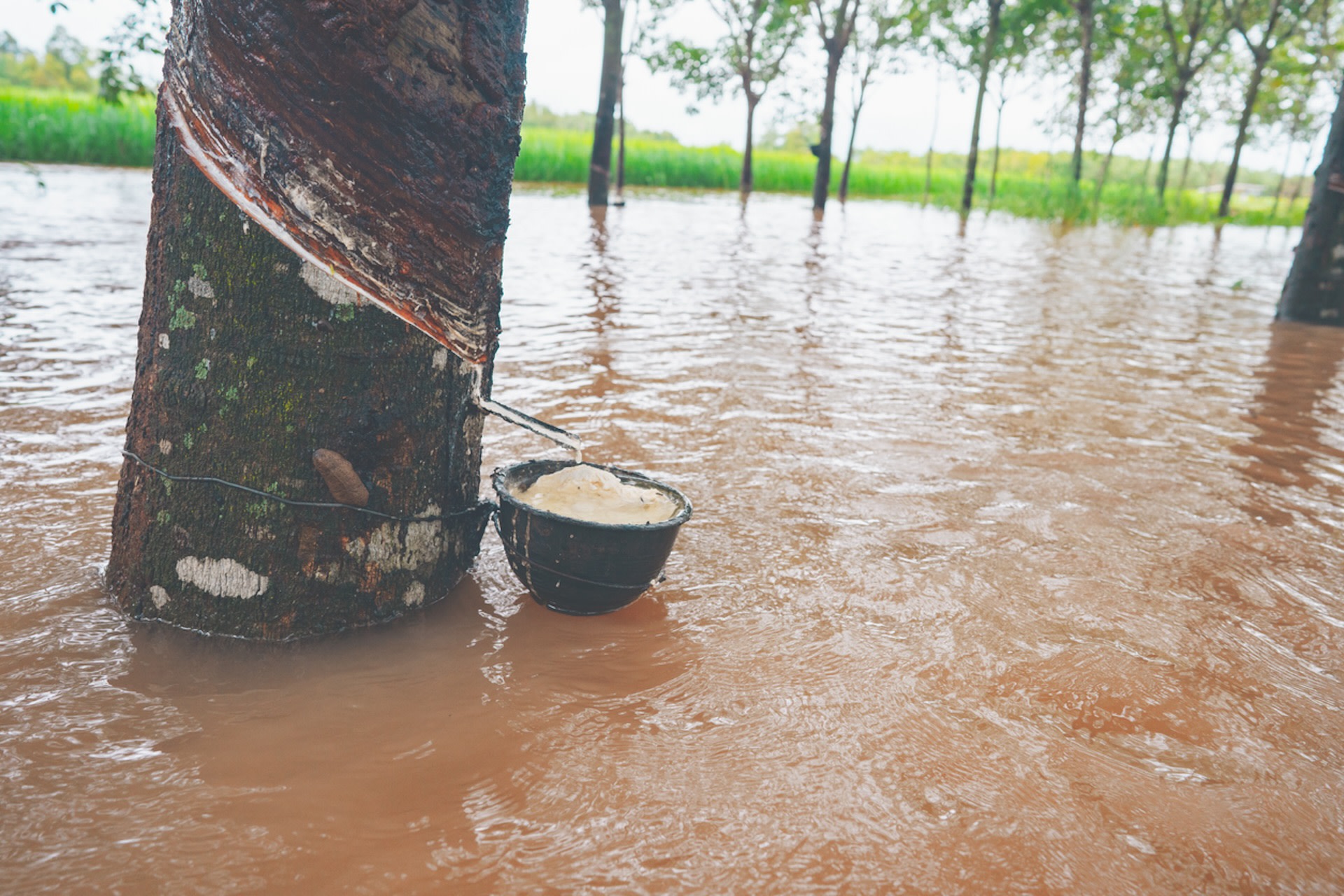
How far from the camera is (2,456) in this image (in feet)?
9.59

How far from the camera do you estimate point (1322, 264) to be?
24.2 ft

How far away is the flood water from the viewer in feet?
4.68

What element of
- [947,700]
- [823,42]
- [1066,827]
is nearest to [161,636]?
[947,700]

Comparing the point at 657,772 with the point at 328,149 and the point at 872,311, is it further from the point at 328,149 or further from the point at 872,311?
the point at 872,311

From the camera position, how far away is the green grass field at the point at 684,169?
1798 cm

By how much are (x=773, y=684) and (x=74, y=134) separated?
873 inches

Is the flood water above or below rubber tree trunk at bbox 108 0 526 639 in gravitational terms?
below

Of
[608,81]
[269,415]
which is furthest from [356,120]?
[608,81]

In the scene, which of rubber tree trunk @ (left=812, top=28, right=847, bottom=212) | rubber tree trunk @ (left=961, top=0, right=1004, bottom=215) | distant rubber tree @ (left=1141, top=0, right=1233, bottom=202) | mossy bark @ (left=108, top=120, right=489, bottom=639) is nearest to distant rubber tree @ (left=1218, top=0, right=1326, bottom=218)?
distant rubber tree @ (left=1141, top=0, right=1233, bottom=202)

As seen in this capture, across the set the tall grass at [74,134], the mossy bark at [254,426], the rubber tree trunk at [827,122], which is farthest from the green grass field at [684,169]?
the mossy bark at [254,426]

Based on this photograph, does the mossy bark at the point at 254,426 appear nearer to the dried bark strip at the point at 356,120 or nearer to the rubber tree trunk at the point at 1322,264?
the dried bark strip at the point at 356,120

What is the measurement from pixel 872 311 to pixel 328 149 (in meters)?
5.80

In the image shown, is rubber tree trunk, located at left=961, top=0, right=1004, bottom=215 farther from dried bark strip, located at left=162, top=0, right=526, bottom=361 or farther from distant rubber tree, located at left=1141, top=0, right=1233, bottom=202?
dried bark strip, located at left=162, top=0, right=526, bottom=361

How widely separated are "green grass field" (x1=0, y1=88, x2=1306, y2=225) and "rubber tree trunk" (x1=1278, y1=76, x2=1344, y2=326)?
12.2 m
